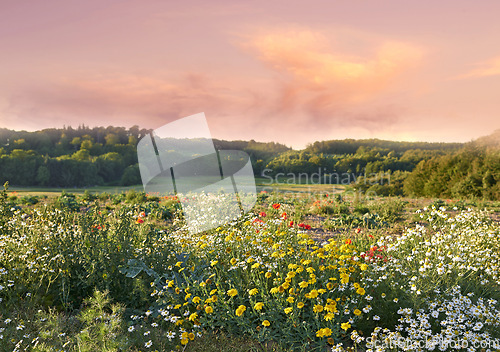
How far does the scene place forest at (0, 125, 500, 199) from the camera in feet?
56.5

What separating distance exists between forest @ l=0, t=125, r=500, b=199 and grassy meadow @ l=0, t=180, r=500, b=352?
15.1 m

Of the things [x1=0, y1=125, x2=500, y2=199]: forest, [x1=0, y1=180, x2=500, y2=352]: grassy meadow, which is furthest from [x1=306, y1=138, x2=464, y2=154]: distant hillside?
[x1=0, y1=180, x2=500, y2=352]: grassy meadow

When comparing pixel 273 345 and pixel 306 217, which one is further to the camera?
pixel 306 217

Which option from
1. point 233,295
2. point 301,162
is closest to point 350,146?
point 301,162

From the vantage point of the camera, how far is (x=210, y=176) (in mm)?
9633

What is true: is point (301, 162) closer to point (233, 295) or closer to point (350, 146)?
point (350, 146)

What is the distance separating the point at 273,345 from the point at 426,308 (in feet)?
5.69

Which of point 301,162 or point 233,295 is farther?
point 301,162

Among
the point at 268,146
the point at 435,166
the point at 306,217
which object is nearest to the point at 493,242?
the point at 306,217

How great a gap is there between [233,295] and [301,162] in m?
27.7

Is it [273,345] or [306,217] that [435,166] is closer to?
[306,217]

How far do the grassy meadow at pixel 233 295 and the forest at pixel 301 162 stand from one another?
49.4 ft

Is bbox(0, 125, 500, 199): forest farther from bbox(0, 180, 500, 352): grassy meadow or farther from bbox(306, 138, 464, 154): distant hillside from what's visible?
bbox(0, 180, 500, 352): grassy meadow

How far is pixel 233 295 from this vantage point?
3.00 metres
